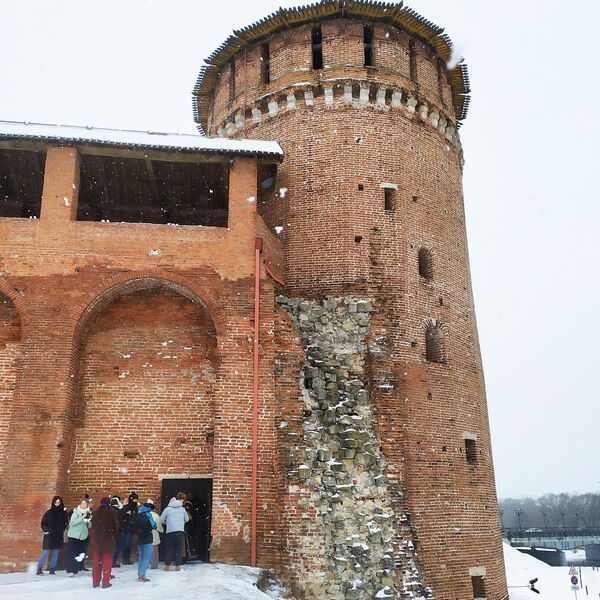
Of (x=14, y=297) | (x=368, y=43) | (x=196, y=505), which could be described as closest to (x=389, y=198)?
(x=368, y=43)

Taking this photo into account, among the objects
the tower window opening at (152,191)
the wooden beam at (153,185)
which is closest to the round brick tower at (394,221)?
the tower window opening at (152,191)

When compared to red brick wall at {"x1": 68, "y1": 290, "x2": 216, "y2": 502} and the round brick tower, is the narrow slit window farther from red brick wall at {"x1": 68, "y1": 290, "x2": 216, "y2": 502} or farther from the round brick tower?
red brick wall at {"x1": 68, "y1": 290, "x2": 216, "y2": 502}

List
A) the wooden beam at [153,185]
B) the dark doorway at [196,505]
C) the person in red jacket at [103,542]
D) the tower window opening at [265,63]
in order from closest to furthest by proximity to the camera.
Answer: the person in red jacket at [103,542]
the dark doorway at [196,505]
the wooden beam at [153,185]
the tower window opening at [265,63]

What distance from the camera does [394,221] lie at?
14.8 metres

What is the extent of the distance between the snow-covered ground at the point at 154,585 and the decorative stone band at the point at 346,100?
451 inches

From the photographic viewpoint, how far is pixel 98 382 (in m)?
12.4

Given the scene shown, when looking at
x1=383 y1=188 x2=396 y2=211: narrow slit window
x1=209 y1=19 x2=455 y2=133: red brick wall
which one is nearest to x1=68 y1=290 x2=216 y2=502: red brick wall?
Answer: x1=383 y1=188 x2=396 y2=211: narrow slit window

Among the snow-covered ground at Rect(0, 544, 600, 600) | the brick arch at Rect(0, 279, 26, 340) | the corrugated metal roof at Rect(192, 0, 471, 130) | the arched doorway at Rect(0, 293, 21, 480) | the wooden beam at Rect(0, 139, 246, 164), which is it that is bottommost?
Result: the snow-covered ground at Rect(0, 544, 600, 600)

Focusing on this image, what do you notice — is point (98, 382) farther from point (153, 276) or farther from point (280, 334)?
point (280, 334)

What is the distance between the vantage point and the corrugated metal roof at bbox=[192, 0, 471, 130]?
53.3ft

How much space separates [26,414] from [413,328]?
8248 millimetres

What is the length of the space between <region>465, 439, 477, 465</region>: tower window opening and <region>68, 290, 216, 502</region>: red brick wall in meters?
5.98

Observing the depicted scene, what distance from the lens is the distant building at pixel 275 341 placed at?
11102 mm

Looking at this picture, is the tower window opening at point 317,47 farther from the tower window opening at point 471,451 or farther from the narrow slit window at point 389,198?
the tower window opening at point 471,451
